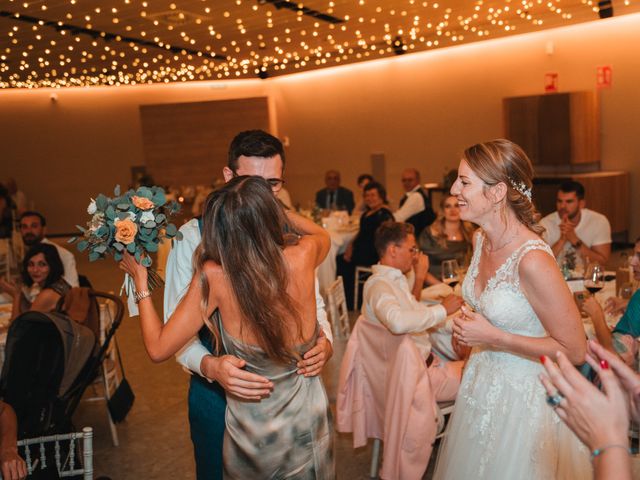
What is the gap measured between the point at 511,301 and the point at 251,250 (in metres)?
0.95

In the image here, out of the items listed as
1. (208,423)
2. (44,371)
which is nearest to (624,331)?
(208,423)

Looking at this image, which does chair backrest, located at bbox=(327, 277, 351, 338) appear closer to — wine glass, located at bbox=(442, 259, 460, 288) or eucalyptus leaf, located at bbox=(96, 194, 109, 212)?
wine glass, located at bbox=(442, 259, 460, 288)

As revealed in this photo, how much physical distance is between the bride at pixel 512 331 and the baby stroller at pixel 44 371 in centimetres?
188

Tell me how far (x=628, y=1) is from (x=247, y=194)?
8.26 m

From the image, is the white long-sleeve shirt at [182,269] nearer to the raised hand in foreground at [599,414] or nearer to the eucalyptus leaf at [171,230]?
the eucalyptus leaf at [171,230]

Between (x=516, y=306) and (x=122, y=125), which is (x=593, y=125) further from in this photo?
(x=122, y=125)

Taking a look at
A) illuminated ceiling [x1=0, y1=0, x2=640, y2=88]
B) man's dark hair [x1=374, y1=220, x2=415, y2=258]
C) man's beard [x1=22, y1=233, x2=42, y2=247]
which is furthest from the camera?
illuminated ceiling [x1=0, y1=0, x2=640, y2=88]

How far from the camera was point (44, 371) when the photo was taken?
323 centimetres

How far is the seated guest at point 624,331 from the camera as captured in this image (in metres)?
2.71

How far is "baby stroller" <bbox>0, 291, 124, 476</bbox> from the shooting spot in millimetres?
3121

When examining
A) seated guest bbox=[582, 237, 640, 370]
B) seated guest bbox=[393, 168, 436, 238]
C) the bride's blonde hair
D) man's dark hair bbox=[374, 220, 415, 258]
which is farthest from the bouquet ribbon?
seated guest bbox=[393, 168, 436, 238]

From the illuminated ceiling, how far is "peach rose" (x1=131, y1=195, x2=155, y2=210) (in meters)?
5.80

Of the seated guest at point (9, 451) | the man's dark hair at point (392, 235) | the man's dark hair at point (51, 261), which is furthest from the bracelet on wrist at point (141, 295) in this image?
the man's dark hair at point (51, 261)

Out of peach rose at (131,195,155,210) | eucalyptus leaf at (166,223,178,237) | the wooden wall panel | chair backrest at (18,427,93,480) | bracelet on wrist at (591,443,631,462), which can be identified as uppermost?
the wooden wall panel
